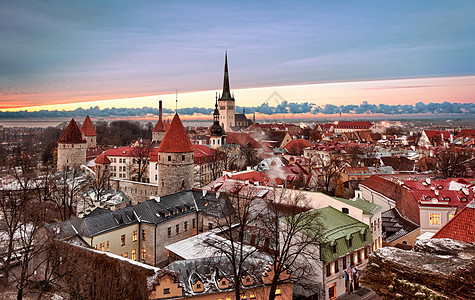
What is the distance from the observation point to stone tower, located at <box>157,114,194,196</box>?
31188mm

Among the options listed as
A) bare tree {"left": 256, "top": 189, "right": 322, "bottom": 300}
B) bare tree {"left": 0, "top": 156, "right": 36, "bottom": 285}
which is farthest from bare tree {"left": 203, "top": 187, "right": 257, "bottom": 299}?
bare tree {"left": 0, "top": 156, "right": 36, "bottom": 285}

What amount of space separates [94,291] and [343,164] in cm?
3844

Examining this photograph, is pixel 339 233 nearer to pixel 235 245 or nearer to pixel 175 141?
pixel 235 245

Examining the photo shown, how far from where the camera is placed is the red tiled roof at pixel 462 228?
1127 centimetres

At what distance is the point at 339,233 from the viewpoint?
750 inches

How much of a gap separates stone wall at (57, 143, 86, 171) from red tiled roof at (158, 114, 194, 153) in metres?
23.6

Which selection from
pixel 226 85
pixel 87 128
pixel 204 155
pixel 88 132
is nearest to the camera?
pixel 204 155

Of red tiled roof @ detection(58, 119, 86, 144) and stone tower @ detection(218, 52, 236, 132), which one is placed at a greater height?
stone tower @ detection(218, 52, 236, 132)

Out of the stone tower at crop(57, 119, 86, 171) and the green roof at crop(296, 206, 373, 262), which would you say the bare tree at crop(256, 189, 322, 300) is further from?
the stone tower at crop(57, 119, 86, 171)

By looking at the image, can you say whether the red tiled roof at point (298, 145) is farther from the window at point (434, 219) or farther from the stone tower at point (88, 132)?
the window at point (434, 219)

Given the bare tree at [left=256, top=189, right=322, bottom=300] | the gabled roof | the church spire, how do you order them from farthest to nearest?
1. the church spire
2. the gabled roof
3. the bare tree at [left=256, top=189, right=322, bottom=300]

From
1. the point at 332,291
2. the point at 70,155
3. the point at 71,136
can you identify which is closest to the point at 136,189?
the point at 70,155

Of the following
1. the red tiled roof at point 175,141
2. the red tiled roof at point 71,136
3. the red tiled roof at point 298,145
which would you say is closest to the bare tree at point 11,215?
the red tiled roof at point 71,136

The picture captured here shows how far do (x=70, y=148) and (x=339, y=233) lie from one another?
4244cm
